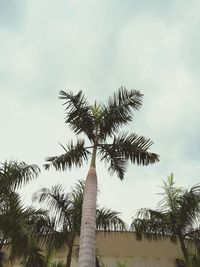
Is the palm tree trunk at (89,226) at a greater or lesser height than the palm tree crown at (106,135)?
lesser

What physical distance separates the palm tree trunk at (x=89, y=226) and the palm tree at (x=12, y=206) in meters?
2.17

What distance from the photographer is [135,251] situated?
2234 centimetres

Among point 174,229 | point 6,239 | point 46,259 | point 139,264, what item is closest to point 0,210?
Result: point 6,239

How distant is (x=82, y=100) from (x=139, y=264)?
12846 mm

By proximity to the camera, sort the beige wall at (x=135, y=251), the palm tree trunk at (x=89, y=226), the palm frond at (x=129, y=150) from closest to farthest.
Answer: the palm tree trunk at (x=89, y=226), the palm frond at (x=129, y=150), the beige wall at (x=135, y=251)

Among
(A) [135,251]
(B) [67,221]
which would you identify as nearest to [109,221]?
(B) [67,221]

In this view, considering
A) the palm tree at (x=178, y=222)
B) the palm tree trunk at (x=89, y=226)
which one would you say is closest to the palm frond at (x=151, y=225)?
the palm tree at (x=178, y=222)

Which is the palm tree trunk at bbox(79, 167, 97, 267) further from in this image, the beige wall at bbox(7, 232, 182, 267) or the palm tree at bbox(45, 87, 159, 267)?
the beige wall at bbox(7, 232, 182, 267)

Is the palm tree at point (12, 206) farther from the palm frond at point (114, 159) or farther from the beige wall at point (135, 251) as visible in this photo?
the beige wall at point (135, 251)

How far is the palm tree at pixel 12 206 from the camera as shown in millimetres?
A: 10781

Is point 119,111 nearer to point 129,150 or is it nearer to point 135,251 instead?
point 129,150

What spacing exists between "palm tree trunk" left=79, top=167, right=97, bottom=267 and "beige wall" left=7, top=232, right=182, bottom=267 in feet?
40.5

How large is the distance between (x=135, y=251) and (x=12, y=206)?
13.1 m

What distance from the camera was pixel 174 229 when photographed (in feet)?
50.1
